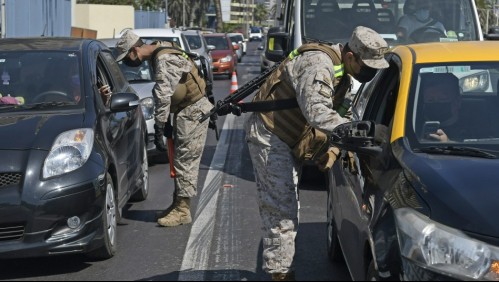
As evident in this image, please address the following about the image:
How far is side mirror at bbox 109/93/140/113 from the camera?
24.8ft

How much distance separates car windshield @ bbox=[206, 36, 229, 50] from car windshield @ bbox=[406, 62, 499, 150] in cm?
2875

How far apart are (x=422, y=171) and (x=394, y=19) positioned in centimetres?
778

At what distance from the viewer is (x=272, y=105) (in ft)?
17.4

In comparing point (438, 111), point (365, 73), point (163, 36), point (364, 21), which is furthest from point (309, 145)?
point (163, 36)

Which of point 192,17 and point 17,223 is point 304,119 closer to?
point 17,223

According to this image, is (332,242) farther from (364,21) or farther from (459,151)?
(364,21)

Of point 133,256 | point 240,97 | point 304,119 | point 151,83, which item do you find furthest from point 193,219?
point 151,83

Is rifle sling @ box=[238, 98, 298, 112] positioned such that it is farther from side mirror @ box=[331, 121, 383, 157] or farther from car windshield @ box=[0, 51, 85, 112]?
car windshield @ box=[0, 51, 85, 112]

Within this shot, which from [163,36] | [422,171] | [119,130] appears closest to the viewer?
[422,171]

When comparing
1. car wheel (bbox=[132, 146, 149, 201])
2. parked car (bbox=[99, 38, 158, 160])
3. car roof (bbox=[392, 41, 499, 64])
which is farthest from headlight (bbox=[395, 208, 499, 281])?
parked car (bbox=[99, 38, 158, 160])

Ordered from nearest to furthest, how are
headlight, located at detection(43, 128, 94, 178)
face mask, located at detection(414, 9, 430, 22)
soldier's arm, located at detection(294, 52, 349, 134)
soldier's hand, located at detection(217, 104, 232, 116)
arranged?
soldier's arm, located at detection(294, 52, 349, 134), soldier's hand, located at detection(217, 104, 232, 116), headlight, located at detection(43, 128, 94, 178), face mask, located at detection(414, 9, 430, 22)

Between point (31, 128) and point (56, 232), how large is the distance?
0.91m

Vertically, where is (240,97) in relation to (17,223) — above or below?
above

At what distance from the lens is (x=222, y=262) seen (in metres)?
6.89
